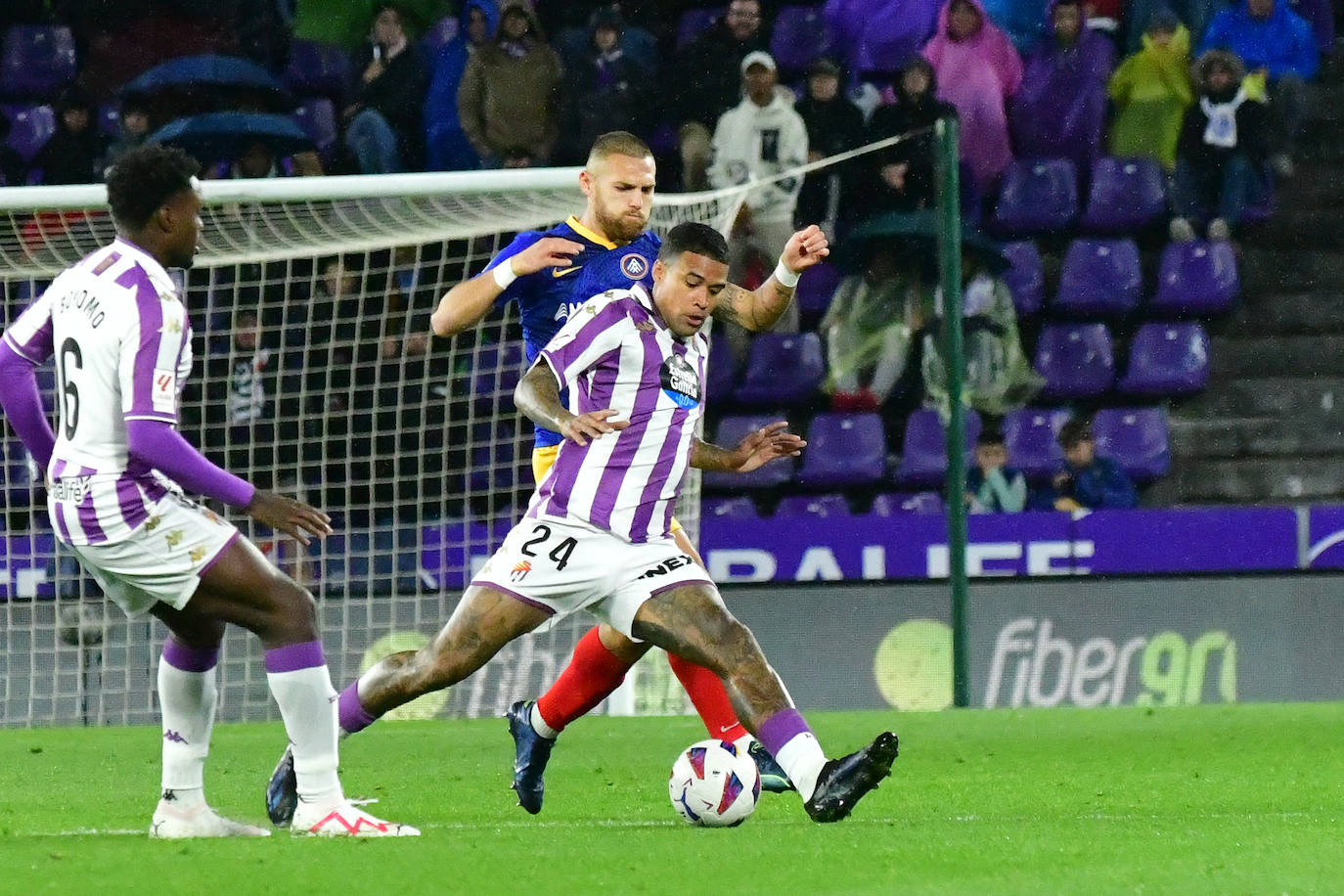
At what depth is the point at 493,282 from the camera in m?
5.97

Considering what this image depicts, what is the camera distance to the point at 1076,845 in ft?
15.8

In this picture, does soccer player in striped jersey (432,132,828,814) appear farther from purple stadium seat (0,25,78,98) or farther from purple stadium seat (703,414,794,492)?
purple stadium seat (0,25,78,98)

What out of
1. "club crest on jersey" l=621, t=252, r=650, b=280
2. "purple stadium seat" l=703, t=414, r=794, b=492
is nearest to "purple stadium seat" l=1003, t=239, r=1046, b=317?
"purple stadium seat" l=703, t=414, r=794, b=492

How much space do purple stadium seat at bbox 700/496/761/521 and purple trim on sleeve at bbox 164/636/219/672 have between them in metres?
7.23

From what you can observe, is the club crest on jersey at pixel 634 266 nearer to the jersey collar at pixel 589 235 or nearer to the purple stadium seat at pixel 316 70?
the jersey collar at pixel 589 235

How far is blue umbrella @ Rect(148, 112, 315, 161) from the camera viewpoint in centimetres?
1342

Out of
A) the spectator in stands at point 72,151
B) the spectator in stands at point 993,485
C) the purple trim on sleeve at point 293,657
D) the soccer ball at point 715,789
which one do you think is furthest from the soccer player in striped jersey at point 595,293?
the spectator in stands at point 72,151

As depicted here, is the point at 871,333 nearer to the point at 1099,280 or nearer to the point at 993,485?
the point at 993,485

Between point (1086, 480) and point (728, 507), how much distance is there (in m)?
2.12

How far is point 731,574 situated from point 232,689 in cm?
268

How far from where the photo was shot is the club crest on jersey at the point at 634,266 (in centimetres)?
630

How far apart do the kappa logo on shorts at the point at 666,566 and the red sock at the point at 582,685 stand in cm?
75

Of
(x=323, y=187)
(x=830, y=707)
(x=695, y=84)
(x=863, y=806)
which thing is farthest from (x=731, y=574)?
(x=863, y=806)

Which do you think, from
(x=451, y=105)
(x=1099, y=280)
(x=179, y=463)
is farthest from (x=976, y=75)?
(x=179, y=463)
